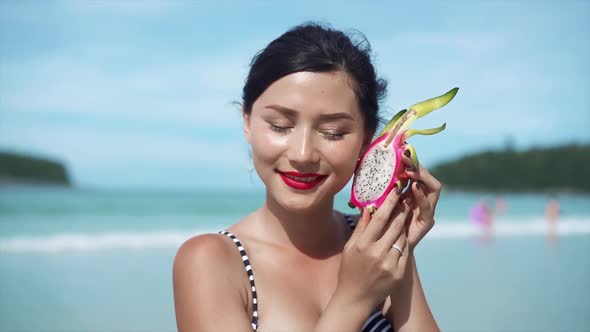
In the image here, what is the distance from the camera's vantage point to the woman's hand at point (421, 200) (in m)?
2.43

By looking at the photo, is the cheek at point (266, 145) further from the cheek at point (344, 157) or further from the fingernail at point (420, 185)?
the fingernail at point (420, 185)

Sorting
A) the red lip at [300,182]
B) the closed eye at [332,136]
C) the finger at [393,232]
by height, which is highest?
the closed eye at [332,136]

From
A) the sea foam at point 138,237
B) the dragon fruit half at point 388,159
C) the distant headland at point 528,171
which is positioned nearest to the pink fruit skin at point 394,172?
the dragon fruit half at point 388,159

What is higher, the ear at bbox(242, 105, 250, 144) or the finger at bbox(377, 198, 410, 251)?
the ear at bbox(242, 105, 250, 144)

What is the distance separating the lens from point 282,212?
2.74 m

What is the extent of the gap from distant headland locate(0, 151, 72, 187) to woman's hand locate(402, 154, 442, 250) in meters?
63.7

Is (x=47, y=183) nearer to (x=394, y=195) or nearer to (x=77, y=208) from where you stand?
(x=77, y=208)

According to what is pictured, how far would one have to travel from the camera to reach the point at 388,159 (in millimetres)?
2432

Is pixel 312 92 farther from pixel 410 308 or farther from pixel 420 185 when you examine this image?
pixel 410 308

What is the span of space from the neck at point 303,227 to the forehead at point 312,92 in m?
0.50

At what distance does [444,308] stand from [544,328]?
52.4 inches

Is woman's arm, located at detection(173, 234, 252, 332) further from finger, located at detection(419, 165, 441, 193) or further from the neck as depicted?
finger, located at detection(419, 165, 441, 193)

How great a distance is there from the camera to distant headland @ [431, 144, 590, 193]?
208 ft

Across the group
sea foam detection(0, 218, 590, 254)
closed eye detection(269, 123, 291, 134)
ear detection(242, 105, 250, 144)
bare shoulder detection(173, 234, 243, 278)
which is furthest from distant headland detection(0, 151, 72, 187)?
closed eye detection(269, 123, 291, 134)
